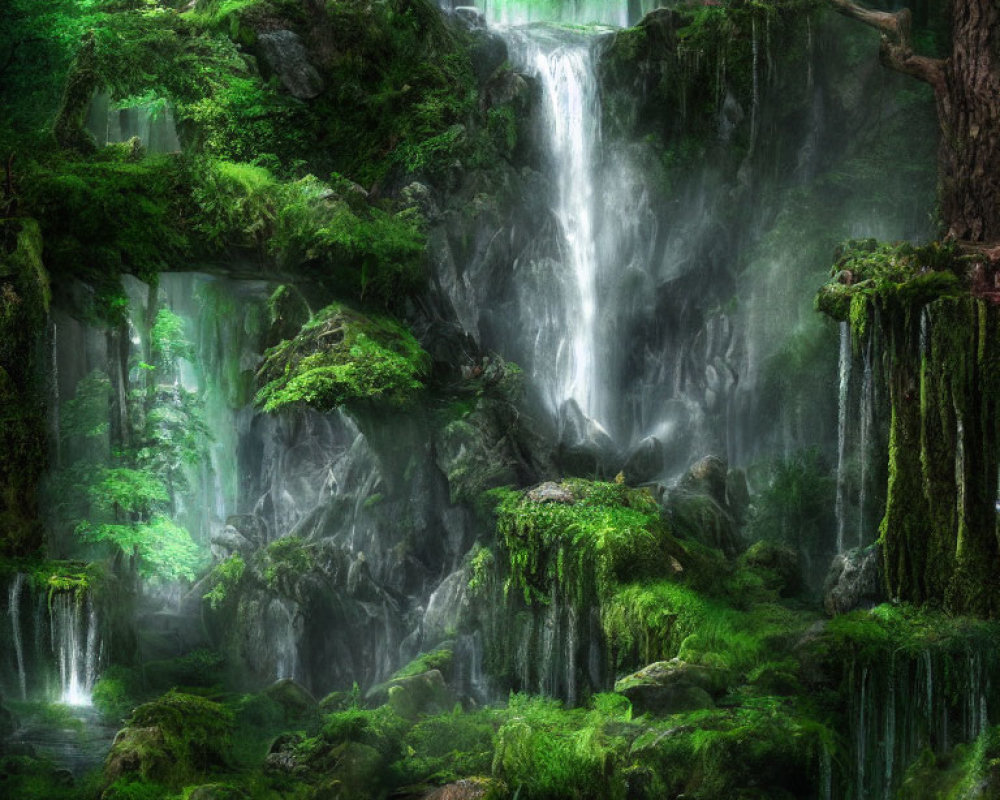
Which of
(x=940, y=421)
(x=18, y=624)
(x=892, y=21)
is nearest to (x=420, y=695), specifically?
(x=18, y=624)

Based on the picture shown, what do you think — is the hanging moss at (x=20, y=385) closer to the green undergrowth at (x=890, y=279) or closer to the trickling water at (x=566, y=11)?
the green undergrowth at (x=890, y=279)

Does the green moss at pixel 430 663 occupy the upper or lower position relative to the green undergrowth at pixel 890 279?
lower

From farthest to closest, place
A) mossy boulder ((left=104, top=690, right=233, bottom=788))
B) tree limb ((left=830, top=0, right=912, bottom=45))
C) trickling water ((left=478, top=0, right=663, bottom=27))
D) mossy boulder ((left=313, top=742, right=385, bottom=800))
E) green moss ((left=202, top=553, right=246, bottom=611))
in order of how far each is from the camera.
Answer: trickling water ((left=478, top=0, right=663, bottom=27)) < tree limb ((left=830, top=0, right=912, bottom=45)) < green moss ((left=202, top=553, right=246, bottom=611)) < mossy boulder ((left=104, top=690, right=233, bottom=788)) < mossy boulder ((left=313, top=742, right=385, bottom=800))

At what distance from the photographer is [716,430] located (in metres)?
20.1

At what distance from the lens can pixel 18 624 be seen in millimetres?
13648

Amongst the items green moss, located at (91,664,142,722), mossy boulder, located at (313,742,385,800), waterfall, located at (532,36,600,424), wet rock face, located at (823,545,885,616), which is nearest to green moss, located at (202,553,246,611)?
green moss, located at (91,664,142,722)

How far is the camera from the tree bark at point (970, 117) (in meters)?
16.0

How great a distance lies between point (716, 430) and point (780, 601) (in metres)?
7.01

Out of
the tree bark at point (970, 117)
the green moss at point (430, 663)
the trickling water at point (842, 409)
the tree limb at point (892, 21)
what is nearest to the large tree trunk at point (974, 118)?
the tree bark at point (970, 117)

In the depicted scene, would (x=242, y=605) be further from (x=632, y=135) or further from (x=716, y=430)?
(x=632, y=135)

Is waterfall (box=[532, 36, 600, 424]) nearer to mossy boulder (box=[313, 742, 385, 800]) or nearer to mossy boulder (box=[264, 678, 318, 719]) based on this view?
mossy boulder (box=[264, 678, 318, 719])

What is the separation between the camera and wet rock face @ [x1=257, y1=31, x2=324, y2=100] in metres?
18.9

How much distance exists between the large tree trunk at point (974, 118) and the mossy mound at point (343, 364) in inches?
346

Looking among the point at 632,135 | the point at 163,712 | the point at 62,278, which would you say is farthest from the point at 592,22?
the point at 163,712
